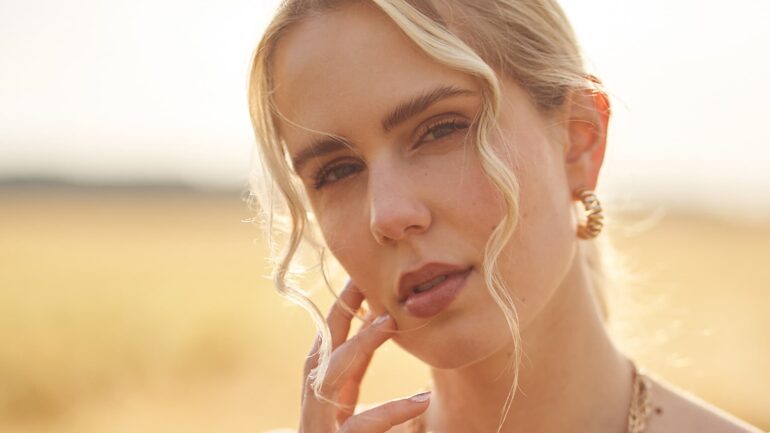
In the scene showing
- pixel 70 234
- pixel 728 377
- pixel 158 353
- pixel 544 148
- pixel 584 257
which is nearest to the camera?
pixel 544 148

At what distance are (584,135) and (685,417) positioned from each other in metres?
1.25

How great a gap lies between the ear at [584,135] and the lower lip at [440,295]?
0.73 metres

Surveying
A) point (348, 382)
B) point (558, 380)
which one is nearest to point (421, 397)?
point (348, 382)

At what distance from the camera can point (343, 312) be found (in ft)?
11.5

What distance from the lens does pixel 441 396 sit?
3764mm

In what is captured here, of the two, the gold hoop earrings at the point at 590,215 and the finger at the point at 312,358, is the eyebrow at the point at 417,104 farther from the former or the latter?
the finger at the point at 312,358

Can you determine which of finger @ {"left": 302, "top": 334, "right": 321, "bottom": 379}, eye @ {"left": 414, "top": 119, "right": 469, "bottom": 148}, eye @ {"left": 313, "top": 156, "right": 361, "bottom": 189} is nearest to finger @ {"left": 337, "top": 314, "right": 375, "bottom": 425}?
finger @ {"left": 302, "top": 334, "right": 321, "bottom": 379}

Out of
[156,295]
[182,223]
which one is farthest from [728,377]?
[182,223]

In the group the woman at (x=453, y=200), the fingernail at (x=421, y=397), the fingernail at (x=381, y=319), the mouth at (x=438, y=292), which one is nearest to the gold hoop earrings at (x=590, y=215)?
the woman at (x=453, y=200)

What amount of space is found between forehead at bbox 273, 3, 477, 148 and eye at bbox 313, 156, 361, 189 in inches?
7.5

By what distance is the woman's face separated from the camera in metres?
2.89

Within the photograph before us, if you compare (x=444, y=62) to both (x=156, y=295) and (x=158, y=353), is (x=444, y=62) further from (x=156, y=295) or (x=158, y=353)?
(x=156, y=295)

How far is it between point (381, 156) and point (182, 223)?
43.6 meters

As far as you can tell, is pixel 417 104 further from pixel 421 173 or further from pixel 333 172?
pixel 333 172
